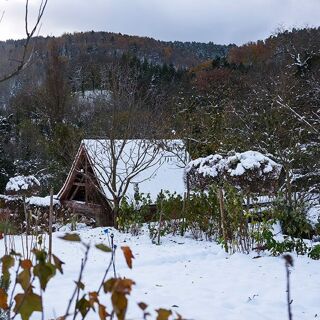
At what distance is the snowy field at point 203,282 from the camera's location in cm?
429

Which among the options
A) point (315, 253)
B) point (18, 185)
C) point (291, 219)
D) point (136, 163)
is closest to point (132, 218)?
point (136, 163)

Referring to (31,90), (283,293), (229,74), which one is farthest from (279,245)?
(31,90)

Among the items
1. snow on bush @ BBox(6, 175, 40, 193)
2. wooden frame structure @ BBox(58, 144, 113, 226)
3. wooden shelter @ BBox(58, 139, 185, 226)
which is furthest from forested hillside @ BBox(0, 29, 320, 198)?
snow on bush @ BBox(6, 175, 40, 193)

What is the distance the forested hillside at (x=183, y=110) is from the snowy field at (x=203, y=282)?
8.20 ft

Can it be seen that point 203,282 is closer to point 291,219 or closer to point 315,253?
point 315,253

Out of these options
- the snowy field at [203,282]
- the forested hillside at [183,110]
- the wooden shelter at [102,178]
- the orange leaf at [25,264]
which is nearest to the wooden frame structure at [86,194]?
the wooden shelter at [102,178]

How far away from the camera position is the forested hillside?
43.8ft

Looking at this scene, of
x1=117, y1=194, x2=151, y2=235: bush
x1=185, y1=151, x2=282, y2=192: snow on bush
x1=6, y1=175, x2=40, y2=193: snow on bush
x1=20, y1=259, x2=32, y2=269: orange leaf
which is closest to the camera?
x1=20, y1=259, x2=32, y2=269: orange leaf

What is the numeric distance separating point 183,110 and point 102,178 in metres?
6.20

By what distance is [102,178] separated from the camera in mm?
12281

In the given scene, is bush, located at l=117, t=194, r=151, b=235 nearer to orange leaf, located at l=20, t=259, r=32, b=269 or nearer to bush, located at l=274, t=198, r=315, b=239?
bush, located at l=274, t=198, r=315, b=239

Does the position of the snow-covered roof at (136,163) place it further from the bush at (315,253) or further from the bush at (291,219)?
A: the bush at (315,253)

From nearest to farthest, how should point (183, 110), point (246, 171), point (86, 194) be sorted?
point (246, 171) < point (86, 194) < point (183, 110)

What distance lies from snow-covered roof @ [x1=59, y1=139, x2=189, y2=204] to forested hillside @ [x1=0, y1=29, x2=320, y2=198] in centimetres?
40
